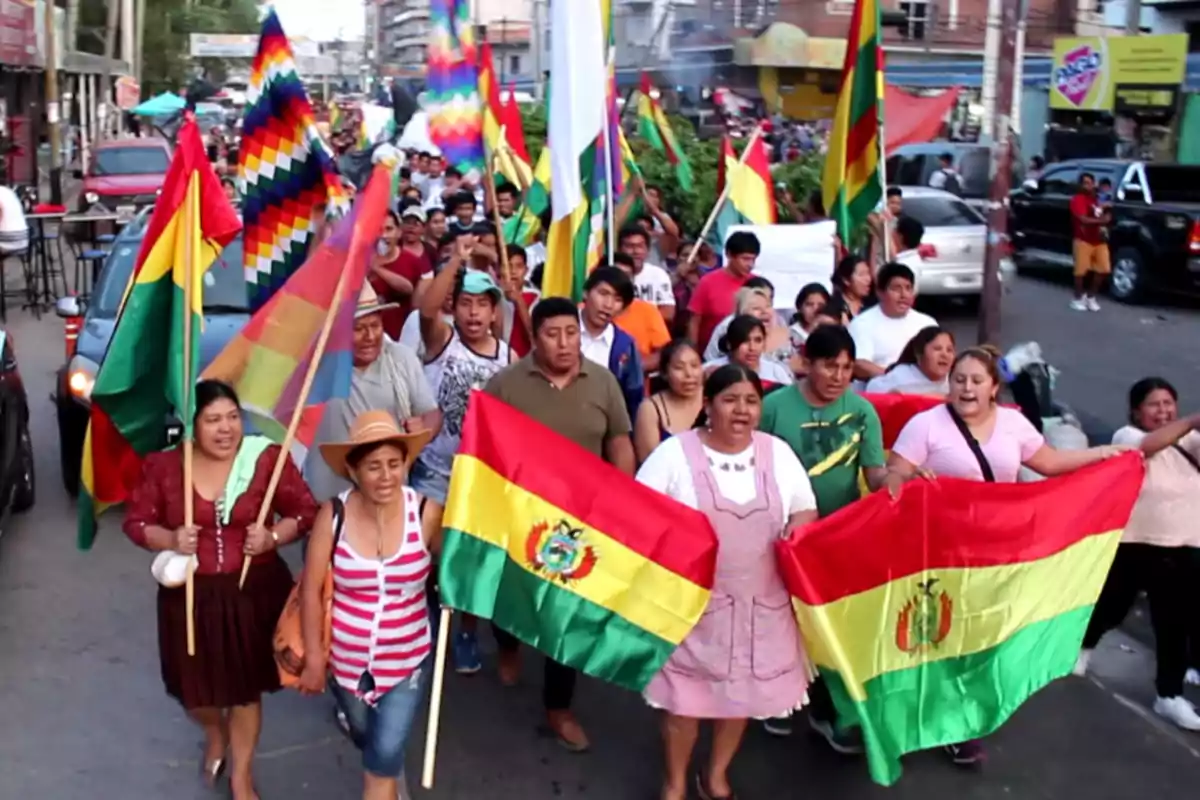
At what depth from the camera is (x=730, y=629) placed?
4477 mm

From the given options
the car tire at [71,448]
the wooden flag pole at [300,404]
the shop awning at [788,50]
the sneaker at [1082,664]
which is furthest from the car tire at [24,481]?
the shop awning at [788,50]

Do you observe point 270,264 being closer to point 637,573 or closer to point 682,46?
point 637,573

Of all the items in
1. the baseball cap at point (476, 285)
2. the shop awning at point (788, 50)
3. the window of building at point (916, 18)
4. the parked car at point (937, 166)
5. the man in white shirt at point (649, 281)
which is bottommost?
the man in white shirt at point (649, 281)

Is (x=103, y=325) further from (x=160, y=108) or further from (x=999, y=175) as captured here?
(x=160, y=108)

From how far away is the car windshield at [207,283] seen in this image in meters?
8.98

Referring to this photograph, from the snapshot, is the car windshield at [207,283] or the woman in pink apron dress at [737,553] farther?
the car windshield at [207,283]

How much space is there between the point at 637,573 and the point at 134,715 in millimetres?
2460

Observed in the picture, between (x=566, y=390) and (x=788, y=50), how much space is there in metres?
41.6

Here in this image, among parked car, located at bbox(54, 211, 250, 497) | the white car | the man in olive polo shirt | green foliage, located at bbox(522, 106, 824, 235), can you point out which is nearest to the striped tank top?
the man in olive polo shirt

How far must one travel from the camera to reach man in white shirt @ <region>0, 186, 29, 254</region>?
13880 mm

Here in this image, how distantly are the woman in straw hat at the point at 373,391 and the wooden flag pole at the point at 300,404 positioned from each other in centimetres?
64

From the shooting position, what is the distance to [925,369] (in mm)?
5875

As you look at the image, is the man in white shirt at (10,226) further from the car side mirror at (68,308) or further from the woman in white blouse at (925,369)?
the woman in white blouse at (925,369)

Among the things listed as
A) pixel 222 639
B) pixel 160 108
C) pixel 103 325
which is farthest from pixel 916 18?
pixel 222 639
